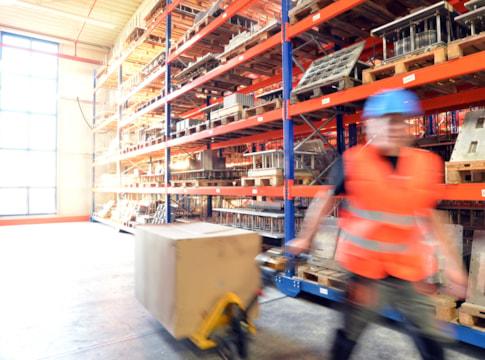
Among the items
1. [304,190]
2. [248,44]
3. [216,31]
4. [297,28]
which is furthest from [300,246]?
[216,31]

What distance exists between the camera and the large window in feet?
50.2

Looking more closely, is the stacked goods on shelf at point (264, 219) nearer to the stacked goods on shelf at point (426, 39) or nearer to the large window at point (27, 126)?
the stacked goods on shelf at point (426, 39)

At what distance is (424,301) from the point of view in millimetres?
2012

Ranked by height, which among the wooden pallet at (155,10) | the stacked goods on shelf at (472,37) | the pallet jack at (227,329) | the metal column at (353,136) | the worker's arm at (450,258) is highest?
the wooden pallet at (155,10)

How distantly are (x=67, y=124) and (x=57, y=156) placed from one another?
1682 mm

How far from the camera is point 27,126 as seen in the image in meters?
15.8

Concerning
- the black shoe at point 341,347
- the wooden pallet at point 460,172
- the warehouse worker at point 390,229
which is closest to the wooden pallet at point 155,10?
the wooden pallet at point 460,172

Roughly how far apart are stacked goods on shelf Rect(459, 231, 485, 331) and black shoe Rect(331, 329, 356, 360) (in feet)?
5.58

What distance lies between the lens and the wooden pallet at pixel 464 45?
126 inches

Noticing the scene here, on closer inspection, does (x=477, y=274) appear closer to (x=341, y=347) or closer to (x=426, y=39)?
(x=341, y=347)

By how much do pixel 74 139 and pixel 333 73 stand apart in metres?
15.8

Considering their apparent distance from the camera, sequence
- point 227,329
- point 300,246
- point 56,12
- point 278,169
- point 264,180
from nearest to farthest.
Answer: point 300,246 → point 227,329 → point 278,169 → point 264,180 → point 56,12

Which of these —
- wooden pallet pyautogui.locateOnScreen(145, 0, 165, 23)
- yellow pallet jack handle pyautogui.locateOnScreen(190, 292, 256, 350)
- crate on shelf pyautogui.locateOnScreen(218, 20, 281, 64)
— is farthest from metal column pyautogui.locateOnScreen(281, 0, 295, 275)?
wooden pallet pyautogui.locateOnScreen(145, 0, 165, 23)

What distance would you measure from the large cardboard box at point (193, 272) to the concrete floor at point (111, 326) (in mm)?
455
